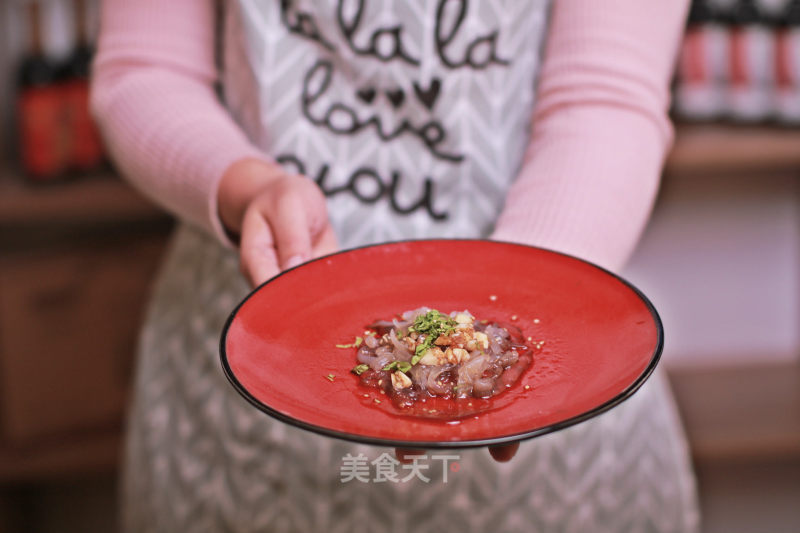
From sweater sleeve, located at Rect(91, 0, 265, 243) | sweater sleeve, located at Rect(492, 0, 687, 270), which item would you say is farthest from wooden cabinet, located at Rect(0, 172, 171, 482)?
sweater sleeve, located at Rect(492, 0, 687, 270)

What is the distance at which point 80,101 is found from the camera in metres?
1.71

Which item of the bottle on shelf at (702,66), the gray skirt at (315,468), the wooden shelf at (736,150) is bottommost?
the gray skirt at (315,468)

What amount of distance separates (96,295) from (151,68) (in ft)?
2.76

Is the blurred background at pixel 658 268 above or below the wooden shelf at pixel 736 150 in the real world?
below

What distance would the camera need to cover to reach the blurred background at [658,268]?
1.68m

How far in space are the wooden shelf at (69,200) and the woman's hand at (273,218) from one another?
84 centimetres

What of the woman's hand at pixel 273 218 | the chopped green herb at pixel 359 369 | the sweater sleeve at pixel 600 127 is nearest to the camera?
the chopped green herb at pixel 359 369

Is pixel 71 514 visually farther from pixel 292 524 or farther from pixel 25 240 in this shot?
pixel 292 524

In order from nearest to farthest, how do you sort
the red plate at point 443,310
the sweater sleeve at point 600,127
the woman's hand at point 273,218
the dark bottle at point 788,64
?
the red plate at point 443,310 < the woman's hand at point 273,218 < the sweater sleeve at point 600,127 < the dark bottle at point 788,64

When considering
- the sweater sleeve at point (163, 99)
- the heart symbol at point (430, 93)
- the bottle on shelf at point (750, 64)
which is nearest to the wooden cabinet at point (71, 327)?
the sweater sleeve at point (163, 99)

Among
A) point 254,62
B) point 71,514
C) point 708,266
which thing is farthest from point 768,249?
point 71,514

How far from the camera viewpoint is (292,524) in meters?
1.03

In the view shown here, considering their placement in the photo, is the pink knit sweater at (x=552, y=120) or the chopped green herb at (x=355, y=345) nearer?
the chopped green herb at (x=355, y=345)

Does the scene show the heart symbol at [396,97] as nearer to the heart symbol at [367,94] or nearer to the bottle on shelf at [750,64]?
the heart symbol at [367,94]
